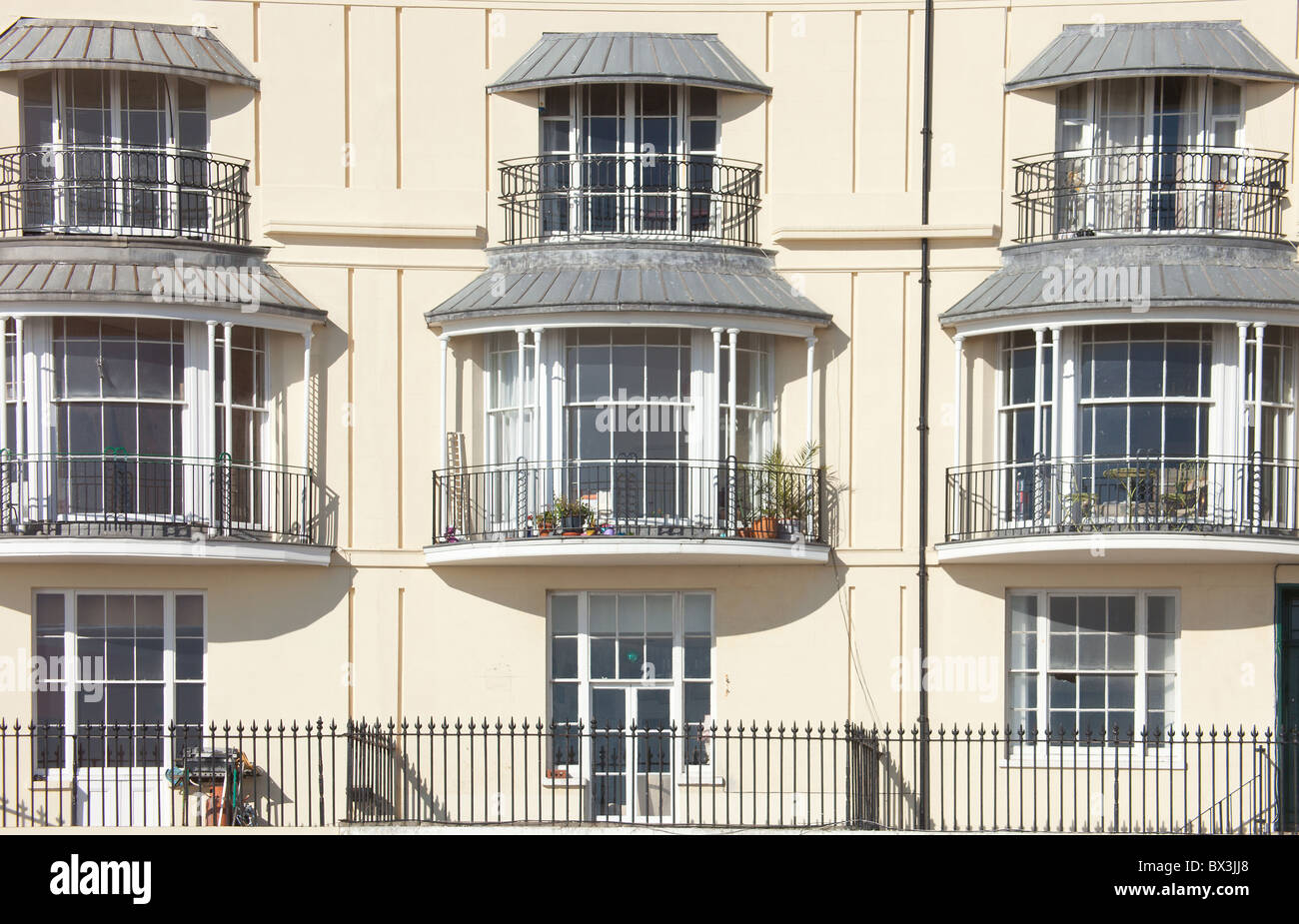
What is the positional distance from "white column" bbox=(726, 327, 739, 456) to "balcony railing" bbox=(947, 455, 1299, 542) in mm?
2777

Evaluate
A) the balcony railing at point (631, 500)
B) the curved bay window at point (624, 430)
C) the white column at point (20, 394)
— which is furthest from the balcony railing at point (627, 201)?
the white column at point (20, 394)

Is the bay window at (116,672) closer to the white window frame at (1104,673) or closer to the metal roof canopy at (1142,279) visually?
the white window frame at (1104,673)

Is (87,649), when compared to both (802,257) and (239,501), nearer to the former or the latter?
(239,501)

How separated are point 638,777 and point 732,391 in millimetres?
4505

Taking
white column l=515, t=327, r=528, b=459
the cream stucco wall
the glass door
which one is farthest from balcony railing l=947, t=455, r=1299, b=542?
white column l=515, t=327, r=528, b=459

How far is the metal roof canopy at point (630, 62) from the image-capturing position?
2320cm

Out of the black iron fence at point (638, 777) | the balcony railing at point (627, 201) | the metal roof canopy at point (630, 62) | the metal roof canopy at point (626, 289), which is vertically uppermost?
the metal roof canopy at point (630, 62)

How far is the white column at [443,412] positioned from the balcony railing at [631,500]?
26cm

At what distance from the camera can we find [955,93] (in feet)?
77.2

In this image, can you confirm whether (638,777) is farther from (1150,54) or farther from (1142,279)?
(1150,54)

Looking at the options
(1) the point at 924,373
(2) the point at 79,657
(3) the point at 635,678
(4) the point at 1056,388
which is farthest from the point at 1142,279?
(2) the point at 79,657

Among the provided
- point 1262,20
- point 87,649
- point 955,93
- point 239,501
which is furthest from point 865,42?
point 87,649

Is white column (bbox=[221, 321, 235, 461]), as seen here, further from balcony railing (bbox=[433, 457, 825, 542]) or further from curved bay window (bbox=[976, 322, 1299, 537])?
curved bay window (bbox=[976, 322, 1299, 537])

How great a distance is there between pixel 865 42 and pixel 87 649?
11318mm
